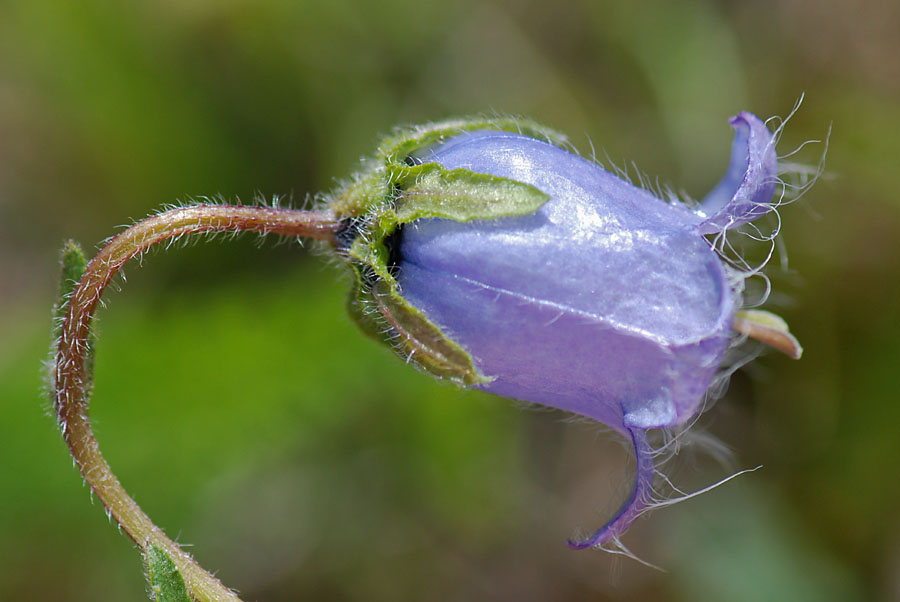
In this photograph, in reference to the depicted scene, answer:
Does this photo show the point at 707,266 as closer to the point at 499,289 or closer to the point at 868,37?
the point at 499,289

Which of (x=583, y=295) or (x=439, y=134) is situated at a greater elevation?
(x=439, y=134)

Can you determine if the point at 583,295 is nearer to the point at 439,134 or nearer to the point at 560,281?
the point at 560,281

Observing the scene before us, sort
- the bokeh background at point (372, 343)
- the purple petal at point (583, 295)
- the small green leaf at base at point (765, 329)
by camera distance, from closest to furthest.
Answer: the purple petal at point (583, 295) < the small green leaf at base at point (765, 329) < the bokeh background at point (372, 343)

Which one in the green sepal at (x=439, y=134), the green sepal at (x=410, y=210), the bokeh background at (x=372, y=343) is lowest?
the bokeh background at (x=372, y=343)

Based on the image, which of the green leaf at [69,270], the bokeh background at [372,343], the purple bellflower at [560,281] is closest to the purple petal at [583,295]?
the purple bellflower at [560,281]

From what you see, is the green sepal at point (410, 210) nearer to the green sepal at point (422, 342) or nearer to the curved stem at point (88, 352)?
the green sepal at point (422, 342)

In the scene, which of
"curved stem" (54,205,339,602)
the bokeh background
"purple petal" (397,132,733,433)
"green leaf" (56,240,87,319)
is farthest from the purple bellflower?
the bokeh background

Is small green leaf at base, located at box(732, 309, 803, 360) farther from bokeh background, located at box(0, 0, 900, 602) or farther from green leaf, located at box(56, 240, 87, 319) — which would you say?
bokeh background, located at box(0, 0, 900, 602)

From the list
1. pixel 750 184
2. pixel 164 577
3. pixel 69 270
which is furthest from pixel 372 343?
pixel 750 184
